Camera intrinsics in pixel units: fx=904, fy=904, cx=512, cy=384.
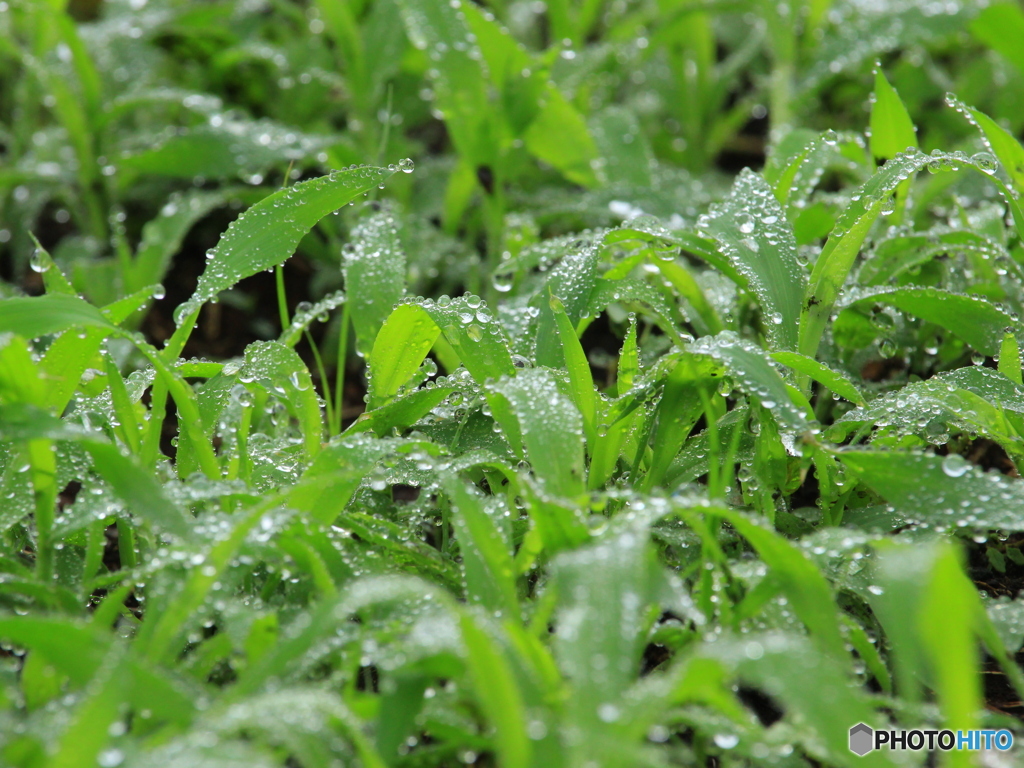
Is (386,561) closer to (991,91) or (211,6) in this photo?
(211,6)

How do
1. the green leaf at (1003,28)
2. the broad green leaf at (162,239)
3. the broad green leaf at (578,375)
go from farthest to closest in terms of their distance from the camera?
the green leaf at (1003,28), the broad green leaf at (162,239), the broad green leaf at (578,375)

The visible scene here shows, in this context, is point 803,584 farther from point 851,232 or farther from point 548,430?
point 851,232

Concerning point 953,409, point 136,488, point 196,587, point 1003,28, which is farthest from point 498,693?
point 1003,28

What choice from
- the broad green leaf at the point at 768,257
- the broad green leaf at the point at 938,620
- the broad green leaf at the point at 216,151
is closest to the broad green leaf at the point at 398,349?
the broad green leaf at the point at 768,257

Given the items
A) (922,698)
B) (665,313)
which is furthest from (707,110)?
(922,698)

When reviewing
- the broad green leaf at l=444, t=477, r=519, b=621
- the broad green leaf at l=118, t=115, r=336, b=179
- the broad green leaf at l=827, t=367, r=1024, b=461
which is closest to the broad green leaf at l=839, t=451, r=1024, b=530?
the broad green leaf at l=827, t=367, r=1024, b=461

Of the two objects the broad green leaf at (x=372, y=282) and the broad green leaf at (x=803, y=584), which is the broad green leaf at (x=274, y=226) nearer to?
the broad green leaf at (x=372, y=282)
